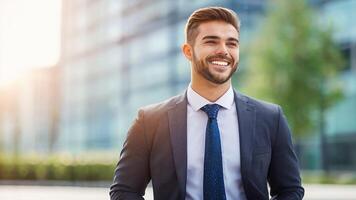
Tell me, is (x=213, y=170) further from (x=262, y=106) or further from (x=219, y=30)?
(x=219, y=30)

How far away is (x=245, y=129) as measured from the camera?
10.1ft

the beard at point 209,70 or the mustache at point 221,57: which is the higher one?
the mustache at point 221,57

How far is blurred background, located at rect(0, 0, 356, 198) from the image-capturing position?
102ft

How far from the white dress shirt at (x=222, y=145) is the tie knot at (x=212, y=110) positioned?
2 cm

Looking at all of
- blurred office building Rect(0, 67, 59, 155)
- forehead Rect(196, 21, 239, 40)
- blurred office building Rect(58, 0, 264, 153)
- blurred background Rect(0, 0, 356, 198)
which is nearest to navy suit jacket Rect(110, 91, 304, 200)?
forehead Rect(196, 21, 239, 40)

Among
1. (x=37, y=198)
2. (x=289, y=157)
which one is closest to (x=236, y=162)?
(x=289, y=157)

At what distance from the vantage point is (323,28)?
106 ft

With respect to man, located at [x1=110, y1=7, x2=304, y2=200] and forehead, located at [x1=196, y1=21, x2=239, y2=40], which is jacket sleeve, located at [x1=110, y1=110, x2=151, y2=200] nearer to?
man, located at [x1=110, y1=7, x2=304, y2=200]

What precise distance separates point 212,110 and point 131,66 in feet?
187

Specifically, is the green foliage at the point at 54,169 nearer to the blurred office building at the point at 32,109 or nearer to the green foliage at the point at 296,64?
the green foliage at the point at 296,64

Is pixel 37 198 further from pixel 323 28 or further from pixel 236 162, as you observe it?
pixel 323 28

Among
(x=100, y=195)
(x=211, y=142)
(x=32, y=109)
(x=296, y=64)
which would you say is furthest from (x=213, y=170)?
(x=32, y=109)

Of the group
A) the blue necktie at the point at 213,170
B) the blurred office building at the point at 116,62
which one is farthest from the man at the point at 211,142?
the blurred office building at the point at 116,62

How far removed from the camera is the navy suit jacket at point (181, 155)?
119 inches
